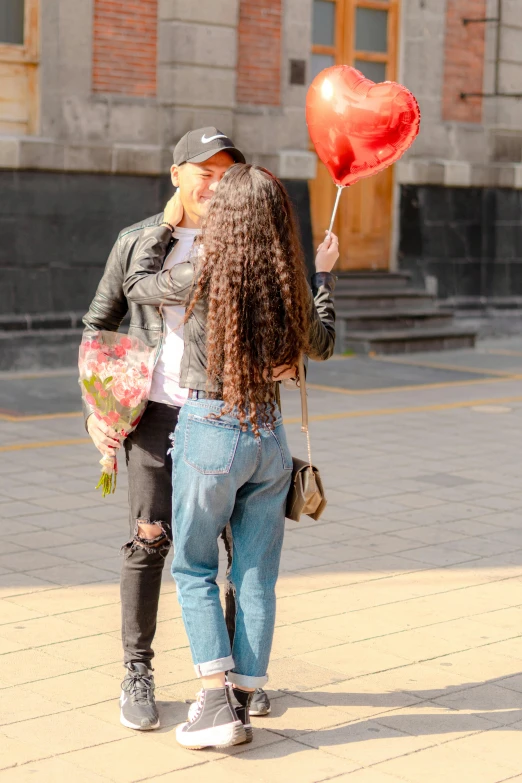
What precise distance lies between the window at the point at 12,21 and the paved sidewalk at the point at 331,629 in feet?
17.4

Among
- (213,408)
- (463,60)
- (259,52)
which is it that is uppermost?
(463,60)

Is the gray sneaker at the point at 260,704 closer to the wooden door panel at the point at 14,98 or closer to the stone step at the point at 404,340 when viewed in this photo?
the wooden door panel at the point at 14,98

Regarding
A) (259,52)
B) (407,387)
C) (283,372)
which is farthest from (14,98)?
(283,372)

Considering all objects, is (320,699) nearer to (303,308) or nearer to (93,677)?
(93,677)

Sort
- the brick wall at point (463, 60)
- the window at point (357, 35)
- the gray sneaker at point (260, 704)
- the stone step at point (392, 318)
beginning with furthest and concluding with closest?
the brick wall at point (463, 60)
the window at point (357, 35)
the stone step at point (392, 318)
the gray sneaker at point (260, 704)

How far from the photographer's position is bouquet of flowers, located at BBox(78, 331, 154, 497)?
4.31m

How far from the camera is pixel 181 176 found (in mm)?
4387

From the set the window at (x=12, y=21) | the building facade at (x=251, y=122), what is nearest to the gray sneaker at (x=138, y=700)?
the building facade at (x=251, y=122)

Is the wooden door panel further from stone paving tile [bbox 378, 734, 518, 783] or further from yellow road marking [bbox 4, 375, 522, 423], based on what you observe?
stone paving tile [bbox 378, 734, 518, 783]

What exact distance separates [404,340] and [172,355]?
1186cm

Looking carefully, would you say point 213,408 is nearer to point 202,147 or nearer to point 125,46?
point 202,147

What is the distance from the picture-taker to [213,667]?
4.17 m

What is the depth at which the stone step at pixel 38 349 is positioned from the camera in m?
13.5

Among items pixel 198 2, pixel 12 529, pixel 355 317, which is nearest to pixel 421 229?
pixel 355 317
